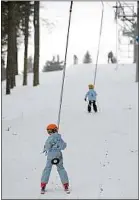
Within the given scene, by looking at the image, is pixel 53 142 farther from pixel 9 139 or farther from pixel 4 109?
pixel 4 109

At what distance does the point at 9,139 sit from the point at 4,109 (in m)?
7.85

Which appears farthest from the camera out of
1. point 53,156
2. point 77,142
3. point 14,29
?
point 14,29

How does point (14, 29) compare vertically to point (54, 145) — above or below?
above

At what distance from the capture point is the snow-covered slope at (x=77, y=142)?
1128 cm

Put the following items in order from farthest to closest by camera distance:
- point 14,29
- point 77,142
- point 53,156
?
point 14,29 → point 77,142 → point 53,156

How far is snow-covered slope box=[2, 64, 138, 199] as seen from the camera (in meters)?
11.3

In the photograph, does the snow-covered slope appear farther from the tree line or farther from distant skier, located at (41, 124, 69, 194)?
the tree line

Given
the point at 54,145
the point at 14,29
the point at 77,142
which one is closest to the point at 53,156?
the point at 54,145

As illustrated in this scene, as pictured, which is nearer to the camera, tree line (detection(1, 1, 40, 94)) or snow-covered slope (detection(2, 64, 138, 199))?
snow-covered slope (detection(2, 64, 138, 199))

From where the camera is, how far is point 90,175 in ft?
39.9

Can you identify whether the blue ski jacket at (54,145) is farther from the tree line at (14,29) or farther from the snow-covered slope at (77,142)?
the tree line at (14,29)

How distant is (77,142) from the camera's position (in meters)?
15.9

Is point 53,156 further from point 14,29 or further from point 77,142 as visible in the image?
point 14,29

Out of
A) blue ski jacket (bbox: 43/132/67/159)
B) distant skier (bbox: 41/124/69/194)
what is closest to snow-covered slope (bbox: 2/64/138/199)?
distant skier (bbox: 41/124/69/194)
